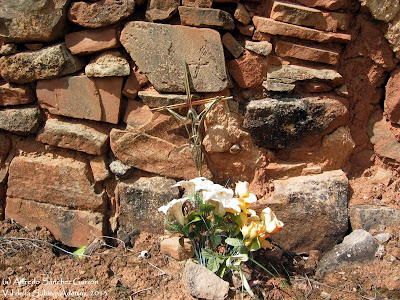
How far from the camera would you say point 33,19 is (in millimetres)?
2375

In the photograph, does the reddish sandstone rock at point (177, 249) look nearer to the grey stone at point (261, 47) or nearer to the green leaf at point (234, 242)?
the green leaf at point (234, 242)

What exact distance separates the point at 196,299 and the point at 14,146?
64.6 inches

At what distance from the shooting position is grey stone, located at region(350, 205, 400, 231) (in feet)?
7.55

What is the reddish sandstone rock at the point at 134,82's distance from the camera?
237cm

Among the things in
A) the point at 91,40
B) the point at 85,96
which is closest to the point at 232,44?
the point at 91,40

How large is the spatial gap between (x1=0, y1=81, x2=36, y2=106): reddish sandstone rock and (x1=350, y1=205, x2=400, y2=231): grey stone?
2.19 metres

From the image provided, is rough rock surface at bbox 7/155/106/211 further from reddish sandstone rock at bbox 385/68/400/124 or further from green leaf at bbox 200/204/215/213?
reddish sandstone rock at bbox 385/68/400/124

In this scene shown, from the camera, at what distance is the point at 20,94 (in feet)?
8.36

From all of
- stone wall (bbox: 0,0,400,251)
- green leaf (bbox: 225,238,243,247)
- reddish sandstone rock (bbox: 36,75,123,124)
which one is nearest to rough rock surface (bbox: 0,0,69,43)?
stone wall (bbox: 0,0,400,251)

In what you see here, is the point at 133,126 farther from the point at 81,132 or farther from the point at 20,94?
the point at 20,94

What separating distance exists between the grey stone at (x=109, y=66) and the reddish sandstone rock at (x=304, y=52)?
0.92 metres

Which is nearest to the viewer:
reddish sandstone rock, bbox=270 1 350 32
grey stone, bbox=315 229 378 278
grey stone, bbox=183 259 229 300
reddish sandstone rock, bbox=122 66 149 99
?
grey stone, bbox=183 259 229 300

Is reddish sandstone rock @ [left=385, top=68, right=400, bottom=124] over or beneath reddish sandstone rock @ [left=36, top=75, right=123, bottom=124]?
over

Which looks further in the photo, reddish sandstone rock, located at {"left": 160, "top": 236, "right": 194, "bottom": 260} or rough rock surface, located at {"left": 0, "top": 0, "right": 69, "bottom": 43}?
rough rock surface, located at {"left": 0, "top": 0, "right": 69, "bottom": 43}
